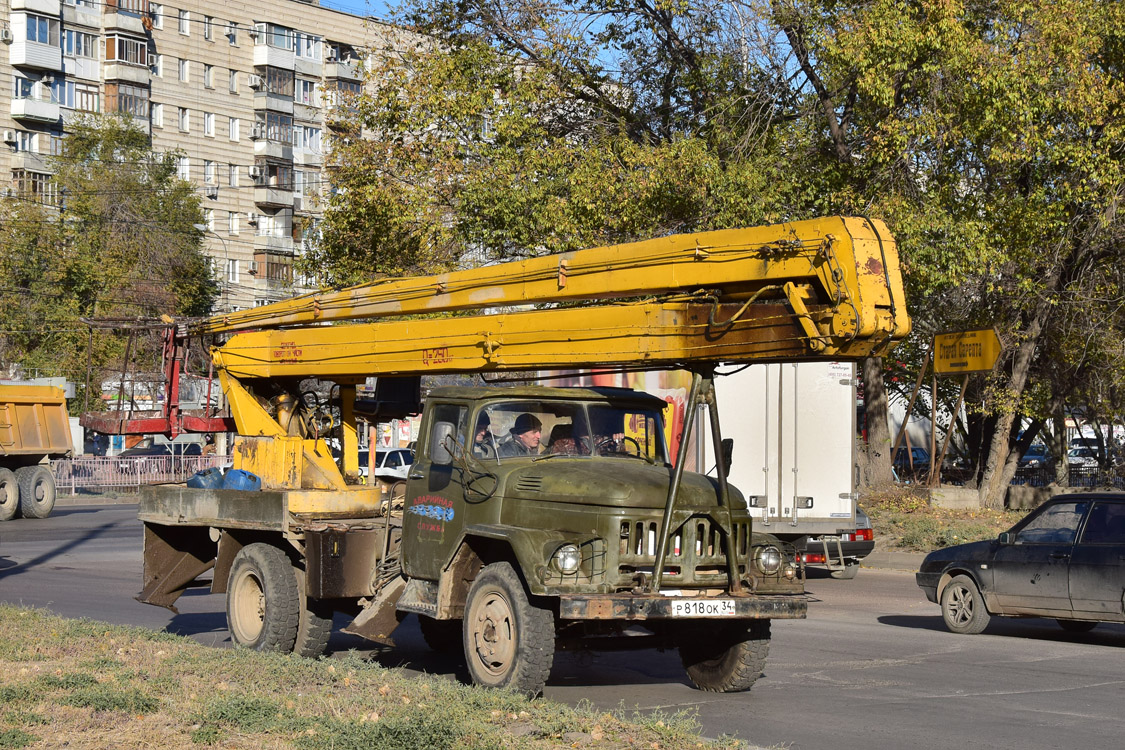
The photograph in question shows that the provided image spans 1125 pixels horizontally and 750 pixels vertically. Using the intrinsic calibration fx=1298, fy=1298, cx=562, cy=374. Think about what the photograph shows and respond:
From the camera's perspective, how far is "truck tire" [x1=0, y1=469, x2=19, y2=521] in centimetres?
3134

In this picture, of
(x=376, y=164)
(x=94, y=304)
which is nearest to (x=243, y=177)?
(x=94, y=304)

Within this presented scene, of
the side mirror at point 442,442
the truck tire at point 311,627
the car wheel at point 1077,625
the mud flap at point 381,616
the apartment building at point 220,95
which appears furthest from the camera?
the apartment building at point 220,95

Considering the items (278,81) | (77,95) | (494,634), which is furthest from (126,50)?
(494,634)

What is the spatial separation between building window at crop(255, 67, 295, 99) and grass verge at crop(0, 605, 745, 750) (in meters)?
67.4

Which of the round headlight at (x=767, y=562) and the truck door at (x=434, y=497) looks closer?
the round headlight at (x=767, y=562)

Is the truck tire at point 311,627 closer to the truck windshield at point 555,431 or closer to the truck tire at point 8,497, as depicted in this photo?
the truck windshield at point 555,431

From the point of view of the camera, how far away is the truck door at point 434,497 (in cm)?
984

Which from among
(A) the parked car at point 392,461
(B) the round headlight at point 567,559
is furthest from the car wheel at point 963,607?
(A) the parked car at point 392,461

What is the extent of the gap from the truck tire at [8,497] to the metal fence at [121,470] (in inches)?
427

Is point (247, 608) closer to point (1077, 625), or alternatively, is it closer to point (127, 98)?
point (1077, 625)

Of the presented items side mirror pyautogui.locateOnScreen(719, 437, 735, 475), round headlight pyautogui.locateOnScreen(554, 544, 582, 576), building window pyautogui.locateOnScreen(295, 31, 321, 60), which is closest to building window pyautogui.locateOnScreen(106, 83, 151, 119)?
building window pyautogui.locateOnScreen(295, 31, 321, 60)

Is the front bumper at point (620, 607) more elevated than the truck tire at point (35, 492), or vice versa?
the front bumper at point (620, 607)

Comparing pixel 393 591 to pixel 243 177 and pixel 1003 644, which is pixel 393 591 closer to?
pixel 1003 644

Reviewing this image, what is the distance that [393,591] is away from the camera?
10.5m
